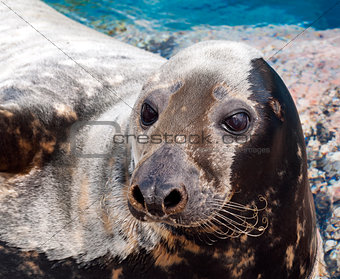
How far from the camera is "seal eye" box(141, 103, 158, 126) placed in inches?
88.5

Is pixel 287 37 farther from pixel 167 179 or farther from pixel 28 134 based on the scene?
pixel 167 179

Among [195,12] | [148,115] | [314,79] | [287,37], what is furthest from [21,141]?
[195,12]

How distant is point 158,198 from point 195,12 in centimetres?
657

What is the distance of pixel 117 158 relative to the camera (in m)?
2.59

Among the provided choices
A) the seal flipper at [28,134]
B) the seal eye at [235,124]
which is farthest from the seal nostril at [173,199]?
the seal flipper at [28,134]

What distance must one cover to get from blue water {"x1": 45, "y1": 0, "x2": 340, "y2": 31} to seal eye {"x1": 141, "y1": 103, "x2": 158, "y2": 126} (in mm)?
4766

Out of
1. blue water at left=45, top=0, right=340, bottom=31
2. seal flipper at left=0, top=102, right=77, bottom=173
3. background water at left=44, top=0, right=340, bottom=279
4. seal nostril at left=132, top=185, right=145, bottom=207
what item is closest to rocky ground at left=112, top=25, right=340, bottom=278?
background water at left=44, top=0, right=340, bottom=279

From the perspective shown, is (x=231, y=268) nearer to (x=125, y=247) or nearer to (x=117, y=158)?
(x=125, y=247)

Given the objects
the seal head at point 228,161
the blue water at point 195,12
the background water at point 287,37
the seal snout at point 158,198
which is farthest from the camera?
the blue water at point 195,12

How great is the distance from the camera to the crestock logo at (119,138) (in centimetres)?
202

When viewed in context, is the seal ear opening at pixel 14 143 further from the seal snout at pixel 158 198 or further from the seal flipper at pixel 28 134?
the seal snout at pixel 158 198

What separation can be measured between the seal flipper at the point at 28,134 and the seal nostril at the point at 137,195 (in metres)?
1.00

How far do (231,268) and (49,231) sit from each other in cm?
107

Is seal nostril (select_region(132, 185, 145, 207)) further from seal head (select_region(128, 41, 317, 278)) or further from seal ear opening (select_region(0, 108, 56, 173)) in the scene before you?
seal ear opening (select_region(0, 108, 56, 173))
